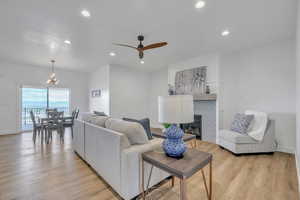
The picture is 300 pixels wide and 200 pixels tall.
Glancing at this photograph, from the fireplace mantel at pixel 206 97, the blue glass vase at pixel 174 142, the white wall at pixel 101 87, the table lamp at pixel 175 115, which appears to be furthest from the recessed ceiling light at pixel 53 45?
the fireplace mantel at pixel 206 97

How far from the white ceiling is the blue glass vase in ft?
6.14

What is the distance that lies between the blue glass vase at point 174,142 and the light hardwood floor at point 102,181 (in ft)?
2.42

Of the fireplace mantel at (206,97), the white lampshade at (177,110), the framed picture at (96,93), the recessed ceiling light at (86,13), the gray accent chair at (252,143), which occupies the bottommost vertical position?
the gray accent chair at (252,143)

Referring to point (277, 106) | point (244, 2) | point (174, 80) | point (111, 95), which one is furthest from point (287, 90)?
point (111, 95)

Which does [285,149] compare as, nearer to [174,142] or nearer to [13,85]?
[174,142]

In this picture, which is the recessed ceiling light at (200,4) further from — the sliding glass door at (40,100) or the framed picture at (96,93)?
the sliding glass door at (40,100)

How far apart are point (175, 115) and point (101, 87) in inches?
201

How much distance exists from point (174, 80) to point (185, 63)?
27.9 inches

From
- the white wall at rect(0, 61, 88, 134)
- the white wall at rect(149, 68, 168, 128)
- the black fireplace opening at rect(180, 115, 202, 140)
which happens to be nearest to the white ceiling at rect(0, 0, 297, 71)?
the white wall at rect(0, 61, 88, 134)

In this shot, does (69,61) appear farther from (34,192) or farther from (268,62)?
(268,62)

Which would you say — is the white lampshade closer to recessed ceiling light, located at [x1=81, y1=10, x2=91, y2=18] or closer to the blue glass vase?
the blue glass vase

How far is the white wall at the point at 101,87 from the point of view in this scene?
215 inches

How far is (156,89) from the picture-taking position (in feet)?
21.5

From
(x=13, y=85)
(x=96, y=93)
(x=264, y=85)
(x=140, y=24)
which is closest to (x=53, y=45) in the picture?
(x=140, y=24)
